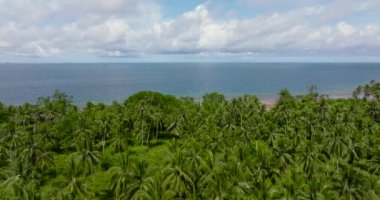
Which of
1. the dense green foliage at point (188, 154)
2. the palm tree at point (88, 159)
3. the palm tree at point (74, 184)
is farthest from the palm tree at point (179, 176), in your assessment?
the palm tree at point (88, 159)

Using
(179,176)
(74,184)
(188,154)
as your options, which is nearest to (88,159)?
(74,184)

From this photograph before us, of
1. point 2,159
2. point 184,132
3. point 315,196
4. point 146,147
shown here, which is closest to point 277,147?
point 315,196

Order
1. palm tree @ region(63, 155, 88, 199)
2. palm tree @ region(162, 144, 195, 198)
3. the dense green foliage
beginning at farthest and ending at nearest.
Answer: palm tree @ region(162, 144, 195, 198)
palm tree @ region(63, 155, 88, 199)
the dense green foliage

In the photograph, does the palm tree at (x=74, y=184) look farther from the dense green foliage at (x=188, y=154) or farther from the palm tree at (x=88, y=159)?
the palm tree at (x=88, y=159)

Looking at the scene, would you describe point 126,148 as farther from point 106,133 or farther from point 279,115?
point 279,115

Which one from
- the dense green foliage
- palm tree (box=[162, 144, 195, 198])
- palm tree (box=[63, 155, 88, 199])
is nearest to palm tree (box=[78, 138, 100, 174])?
the dense green foliage

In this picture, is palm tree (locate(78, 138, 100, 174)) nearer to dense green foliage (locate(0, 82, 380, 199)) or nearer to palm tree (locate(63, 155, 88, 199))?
dense green foliage (locate(0, 82, 380, 199))

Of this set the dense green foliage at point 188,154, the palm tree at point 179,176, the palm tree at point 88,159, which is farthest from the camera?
the palm tree at point 88,159

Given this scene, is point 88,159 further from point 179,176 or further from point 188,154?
point 179,176
